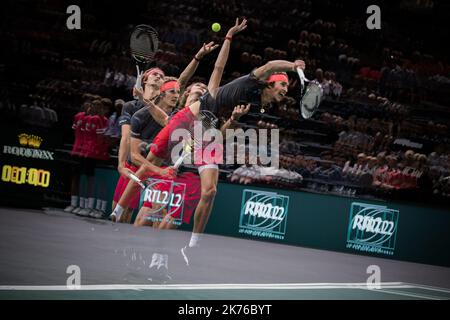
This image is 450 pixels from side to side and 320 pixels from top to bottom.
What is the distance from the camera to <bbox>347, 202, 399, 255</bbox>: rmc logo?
1076 centimetres

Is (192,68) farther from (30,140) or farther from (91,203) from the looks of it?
(30,140)

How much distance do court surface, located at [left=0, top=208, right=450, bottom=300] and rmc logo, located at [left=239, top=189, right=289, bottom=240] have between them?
0.28 meters

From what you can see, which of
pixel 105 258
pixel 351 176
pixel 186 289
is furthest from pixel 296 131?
pixel 186 289

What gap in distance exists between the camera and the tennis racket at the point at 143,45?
32.9 ft

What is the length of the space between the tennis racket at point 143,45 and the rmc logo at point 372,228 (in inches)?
138

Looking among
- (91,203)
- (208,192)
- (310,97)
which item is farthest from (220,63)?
(91,203)

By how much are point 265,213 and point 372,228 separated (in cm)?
151

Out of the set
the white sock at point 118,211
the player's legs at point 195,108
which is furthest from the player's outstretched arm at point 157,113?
the white sock at point 118,211

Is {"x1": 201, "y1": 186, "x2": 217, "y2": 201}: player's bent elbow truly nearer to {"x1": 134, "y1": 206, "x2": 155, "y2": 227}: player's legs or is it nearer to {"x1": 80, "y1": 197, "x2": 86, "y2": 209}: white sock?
{"x1": 134, "y1": 206, "x2": 155, "y2": 227}: player's legs

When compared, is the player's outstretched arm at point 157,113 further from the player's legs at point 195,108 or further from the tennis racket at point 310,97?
the tennis racket at point 310,97

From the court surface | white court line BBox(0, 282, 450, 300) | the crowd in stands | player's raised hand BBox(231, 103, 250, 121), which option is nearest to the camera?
white court line BBox(0, 282, 450, 300)

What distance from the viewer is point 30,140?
11.7 m

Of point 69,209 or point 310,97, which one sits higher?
point 310,97

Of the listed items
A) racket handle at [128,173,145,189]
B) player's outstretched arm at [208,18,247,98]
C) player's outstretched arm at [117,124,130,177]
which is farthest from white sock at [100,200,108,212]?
player's outstretched arm at [208,18,247,98]
